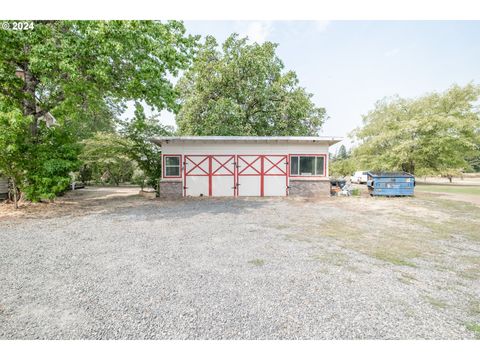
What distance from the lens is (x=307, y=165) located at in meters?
13.3

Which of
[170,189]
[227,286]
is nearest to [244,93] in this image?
[170,189]

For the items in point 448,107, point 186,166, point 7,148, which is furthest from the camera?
→ point 448,107

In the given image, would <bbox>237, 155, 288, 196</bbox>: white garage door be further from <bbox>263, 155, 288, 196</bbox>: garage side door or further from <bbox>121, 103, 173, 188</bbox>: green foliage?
<bbox>121, 103, 173, 188</bbox>: green foliage

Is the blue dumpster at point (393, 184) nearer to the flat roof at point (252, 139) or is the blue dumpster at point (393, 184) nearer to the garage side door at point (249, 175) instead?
the flat roof at point (252, 139)

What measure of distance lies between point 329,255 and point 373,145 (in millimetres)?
23734

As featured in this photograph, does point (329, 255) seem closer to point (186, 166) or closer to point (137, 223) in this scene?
point (137, 223)

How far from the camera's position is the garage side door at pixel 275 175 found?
13117 mm

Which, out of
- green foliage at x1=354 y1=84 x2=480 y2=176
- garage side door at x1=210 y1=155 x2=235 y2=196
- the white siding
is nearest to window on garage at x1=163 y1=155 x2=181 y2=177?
the white siding

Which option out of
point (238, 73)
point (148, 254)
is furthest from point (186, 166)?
point (238, 73)

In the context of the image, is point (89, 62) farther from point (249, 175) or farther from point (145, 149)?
point (249, 175)

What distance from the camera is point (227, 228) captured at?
249 inches

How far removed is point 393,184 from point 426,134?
13.4m

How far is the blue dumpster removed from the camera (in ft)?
41.2

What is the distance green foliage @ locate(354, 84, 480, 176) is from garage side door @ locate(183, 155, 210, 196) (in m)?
18.8
